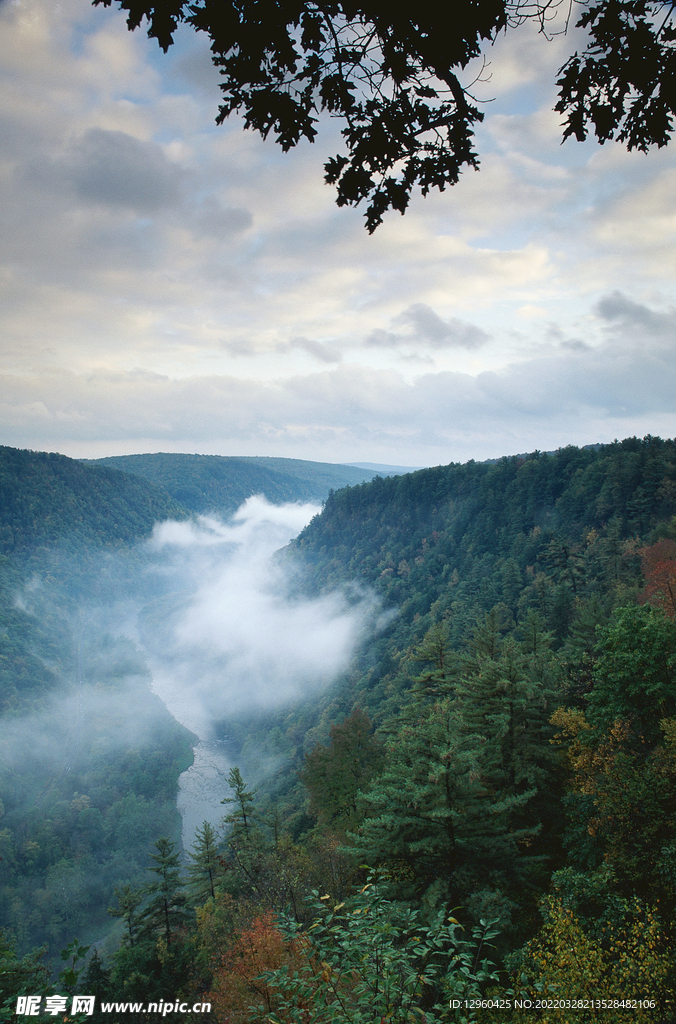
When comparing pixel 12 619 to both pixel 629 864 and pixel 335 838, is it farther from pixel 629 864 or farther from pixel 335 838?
pixel 629 864

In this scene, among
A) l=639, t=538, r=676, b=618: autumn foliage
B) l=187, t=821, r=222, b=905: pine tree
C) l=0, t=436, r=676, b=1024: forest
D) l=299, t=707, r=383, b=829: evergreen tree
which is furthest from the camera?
l=187, t=821, r=222, b=905: pine tree

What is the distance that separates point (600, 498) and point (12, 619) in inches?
7033

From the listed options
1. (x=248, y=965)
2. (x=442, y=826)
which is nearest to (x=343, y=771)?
(x=248, y=965)

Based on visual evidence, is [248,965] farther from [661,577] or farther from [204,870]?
[661,577]

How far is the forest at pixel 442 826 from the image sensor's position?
346 inches

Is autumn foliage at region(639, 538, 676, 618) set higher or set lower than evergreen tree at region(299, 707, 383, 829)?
higher

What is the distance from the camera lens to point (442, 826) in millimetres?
14602

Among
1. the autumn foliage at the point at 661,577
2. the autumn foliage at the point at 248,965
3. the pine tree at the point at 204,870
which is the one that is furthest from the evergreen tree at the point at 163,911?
the autumn foliage at the point at 661,577

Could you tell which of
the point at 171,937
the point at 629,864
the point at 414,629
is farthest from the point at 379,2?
the point at 414,629

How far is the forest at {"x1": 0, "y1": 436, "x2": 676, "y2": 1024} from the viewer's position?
28.9 feet

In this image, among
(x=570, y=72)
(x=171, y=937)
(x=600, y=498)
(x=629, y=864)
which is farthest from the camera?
(x=600, y=498)

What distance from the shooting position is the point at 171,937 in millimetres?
32125

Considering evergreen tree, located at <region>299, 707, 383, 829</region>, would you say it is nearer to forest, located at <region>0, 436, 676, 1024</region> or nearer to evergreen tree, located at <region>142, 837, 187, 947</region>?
forest, located at <region>0, 436, 676, 1024</region>

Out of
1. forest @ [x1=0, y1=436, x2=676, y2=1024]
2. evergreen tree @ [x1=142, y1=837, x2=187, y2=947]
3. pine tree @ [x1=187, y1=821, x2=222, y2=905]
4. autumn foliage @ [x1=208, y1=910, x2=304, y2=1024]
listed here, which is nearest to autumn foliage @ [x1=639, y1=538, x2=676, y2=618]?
forest @ [x1=0, y1=436, x2=676, y2=1024]
